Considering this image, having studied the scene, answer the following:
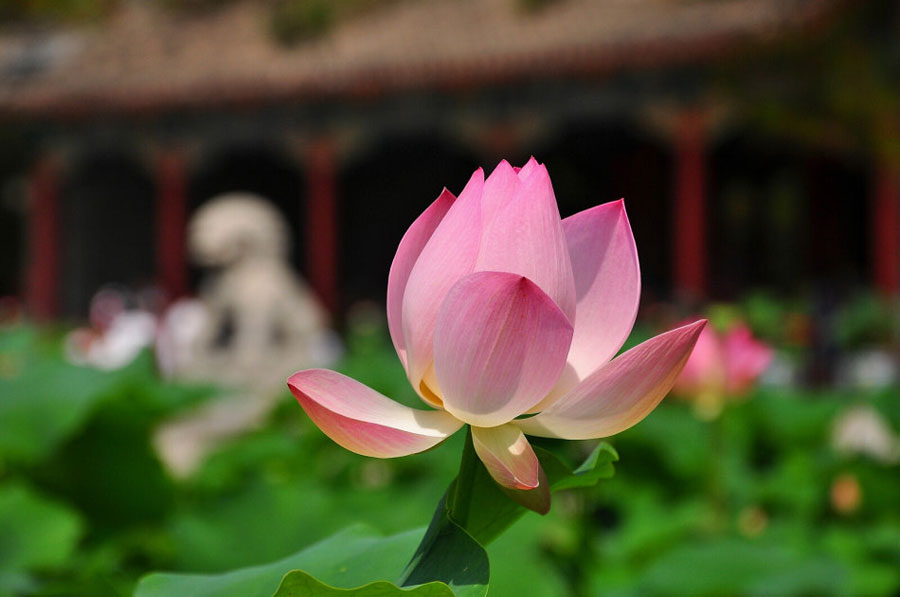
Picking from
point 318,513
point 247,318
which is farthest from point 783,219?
point 318,513

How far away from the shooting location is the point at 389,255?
10859 millimetres

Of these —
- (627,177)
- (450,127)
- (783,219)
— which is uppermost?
(450,127)

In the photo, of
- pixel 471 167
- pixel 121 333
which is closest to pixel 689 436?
pixel 121 333

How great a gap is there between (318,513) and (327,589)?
2.16ft

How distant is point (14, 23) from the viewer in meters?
16.0

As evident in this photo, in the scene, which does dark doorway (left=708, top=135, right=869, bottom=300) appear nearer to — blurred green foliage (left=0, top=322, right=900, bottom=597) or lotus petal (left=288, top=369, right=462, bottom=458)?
blurred green foliage (left=0, top=322, right=900, bottom=597)

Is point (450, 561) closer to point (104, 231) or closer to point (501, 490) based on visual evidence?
point (501, 490)

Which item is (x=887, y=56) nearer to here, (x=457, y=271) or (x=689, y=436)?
(x=689, y=436)

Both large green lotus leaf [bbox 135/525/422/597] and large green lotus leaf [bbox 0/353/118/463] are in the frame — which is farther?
large green lotus leaf [bbox 0/353/118/463]

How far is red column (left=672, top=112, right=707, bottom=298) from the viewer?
8172 millimetres

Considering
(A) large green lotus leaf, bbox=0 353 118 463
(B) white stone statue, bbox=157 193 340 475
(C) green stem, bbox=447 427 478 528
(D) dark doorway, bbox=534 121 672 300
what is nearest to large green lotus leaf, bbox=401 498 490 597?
(C) green stem, bbox=447 427 478 528

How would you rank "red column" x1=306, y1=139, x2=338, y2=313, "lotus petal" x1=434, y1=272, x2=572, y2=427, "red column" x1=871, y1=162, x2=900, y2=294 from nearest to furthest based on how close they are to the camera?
"lotus petal" x1=434, y1=272, x2=572, y2=427 → "red column" x1=871, y1=162, x2=900, y2=294 → "red column" x1=306, y1=139, x2=338, y2=313

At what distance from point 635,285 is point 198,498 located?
1099mm

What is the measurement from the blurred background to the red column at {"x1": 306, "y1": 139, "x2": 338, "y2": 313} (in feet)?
0.09
